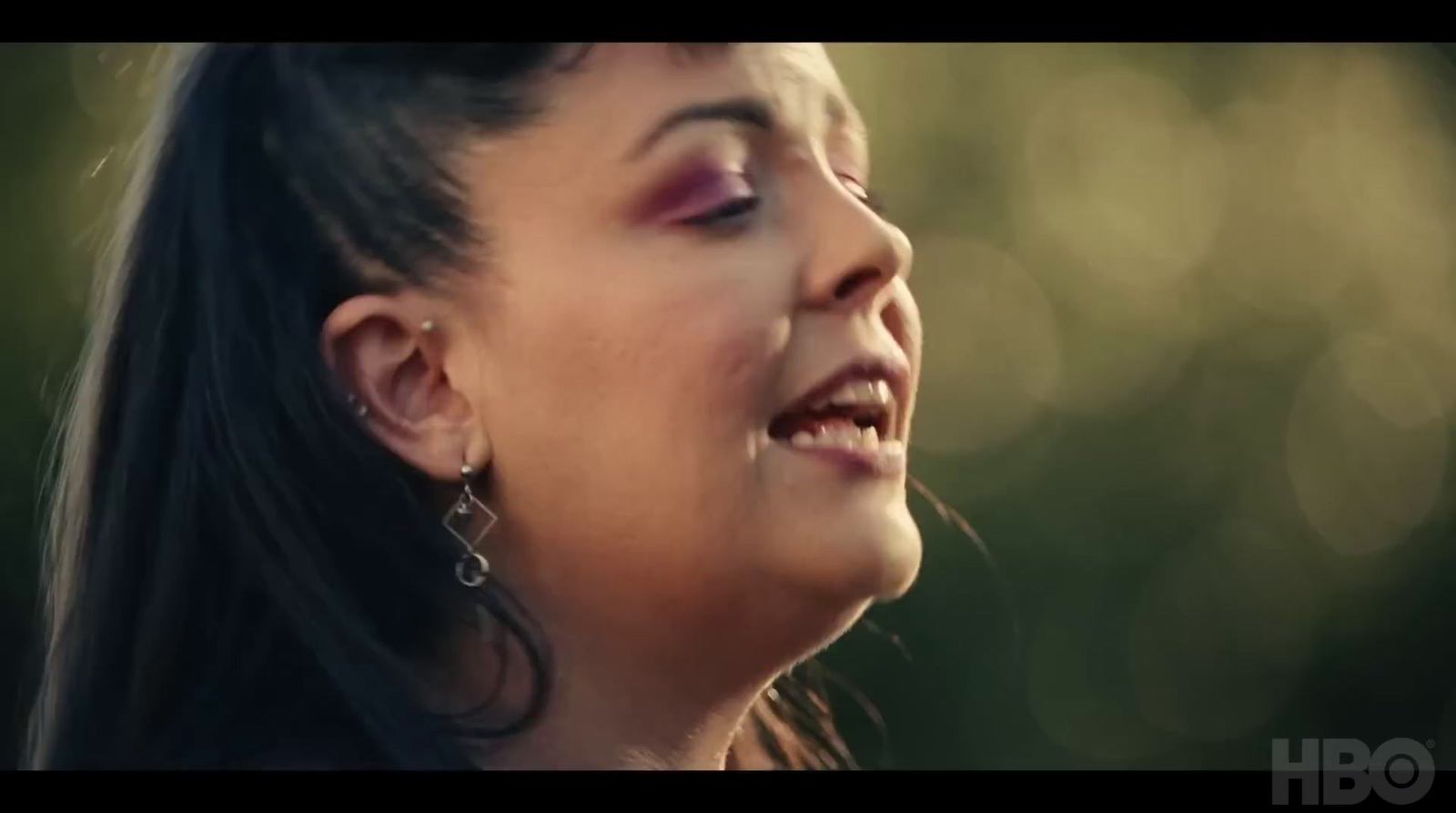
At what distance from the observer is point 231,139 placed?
1486 mm

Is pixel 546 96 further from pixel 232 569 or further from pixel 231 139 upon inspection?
pixel 232 569

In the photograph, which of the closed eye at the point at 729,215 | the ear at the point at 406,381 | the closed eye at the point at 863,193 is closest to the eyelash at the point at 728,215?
the closed eye at the point at 729,215

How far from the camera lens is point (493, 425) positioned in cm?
143

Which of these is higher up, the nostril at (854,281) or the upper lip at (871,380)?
the nostril at (854,281)

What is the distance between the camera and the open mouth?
4.77ft

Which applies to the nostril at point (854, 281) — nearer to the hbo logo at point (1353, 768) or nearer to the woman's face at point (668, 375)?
the woman's face at point (668, 375)

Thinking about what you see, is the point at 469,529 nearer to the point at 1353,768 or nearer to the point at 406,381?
the point at 406,381

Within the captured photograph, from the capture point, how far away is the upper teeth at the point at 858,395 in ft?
4.80

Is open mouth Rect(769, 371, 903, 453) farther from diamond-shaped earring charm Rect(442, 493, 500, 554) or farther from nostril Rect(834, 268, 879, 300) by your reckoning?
diamond-shaped earring charm Rect(442, 493, 500, 554)

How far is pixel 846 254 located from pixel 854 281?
3 cm

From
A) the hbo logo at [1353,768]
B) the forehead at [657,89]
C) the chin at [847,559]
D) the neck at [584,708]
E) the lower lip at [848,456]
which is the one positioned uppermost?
the forehead at [657,89]

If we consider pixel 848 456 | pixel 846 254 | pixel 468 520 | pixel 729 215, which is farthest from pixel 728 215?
pixel 468 520

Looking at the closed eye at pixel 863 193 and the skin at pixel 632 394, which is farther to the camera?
the closed eye at pixel 863 193

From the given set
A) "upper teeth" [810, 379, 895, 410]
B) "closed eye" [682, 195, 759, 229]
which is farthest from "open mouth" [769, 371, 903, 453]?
"closed eye" [682, 195, 759, 229]
